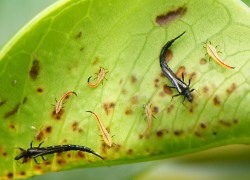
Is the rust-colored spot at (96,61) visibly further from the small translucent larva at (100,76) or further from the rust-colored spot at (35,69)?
the rust-colored spot at (35,69)

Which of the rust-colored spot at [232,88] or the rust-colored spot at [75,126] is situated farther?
the rust-colored spot at [75,126]

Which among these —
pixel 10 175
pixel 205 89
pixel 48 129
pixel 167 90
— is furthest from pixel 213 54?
pixel 10 175

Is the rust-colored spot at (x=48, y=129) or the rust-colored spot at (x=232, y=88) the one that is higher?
the rust-colored spot at (x=48, y=129)

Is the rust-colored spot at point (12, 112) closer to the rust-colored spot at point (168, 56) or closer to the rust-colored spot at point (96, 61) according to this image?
the rust-colored spot at point (96, 61)

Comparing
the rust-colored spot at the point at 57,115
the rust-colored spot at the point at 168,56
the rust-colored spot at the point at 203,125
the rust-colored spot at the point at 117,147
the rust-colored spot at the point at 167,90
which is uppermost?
the rust-colored spot at the point at 168,56

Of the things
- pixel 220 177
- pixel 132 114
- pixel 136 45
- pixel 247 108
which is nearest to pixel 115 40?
pixel 136 45

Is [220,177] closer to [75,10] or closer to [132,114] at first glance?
[132,114]

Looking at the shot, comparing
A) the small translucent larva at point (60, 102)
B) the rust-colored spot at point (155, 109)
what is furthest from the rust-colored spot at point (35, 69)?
the rust-colored spot at point (155, 109)
